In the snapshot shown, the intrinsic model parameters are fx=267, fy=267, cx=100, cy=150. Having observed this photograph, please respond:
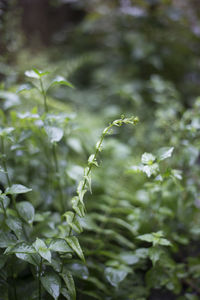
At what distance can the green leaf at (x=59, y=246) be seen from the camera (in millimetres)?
790

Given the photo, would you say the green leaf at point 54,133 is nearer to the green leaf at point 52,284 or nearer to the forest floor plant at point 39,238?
the forest floor plant at point 39,238

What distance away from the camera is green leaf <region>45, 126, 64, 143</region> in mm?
941

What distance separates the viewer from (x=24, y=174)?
1292mm

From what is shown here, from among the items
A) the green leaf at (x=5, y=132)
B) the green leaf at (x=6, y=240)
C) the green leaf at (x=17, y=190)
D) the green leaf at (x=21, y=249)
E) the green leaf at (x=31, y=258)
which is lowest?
the green leaf at (x=31, y=258)

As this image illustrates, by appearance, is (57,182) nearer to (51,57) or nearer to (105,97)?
(105,97)

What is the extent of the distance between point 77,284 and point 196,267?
51 centimetres

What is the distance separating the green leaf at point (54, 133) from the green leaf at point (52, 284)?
433 mm

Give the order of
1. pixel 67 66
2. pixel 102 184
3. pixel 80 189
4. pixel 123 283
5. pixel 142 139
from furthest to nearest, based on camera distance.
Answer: pixel 67 66, pixel 142 139, pixel 102 184, pixel 123 283, pixel 80 189

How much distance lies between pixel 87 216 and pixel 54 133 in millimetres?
478

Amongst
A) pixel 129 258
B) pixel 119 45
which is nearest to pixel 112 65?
pixel 119 45

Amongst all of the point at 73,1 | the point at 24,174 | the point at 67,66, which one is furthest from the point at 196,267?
Answer: the point at 73,1

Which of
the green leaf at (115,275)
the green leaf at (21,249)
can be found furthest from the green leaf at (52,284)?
the green leaf at (115,275)

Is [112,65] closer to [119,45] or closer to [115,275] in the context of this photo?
[119,45]

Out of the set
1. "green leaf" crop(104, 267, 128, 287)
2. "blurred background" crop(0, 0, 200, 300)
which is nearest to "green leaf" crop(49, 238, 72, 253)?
"green leaf" crop(104, 267, 128, 287)
